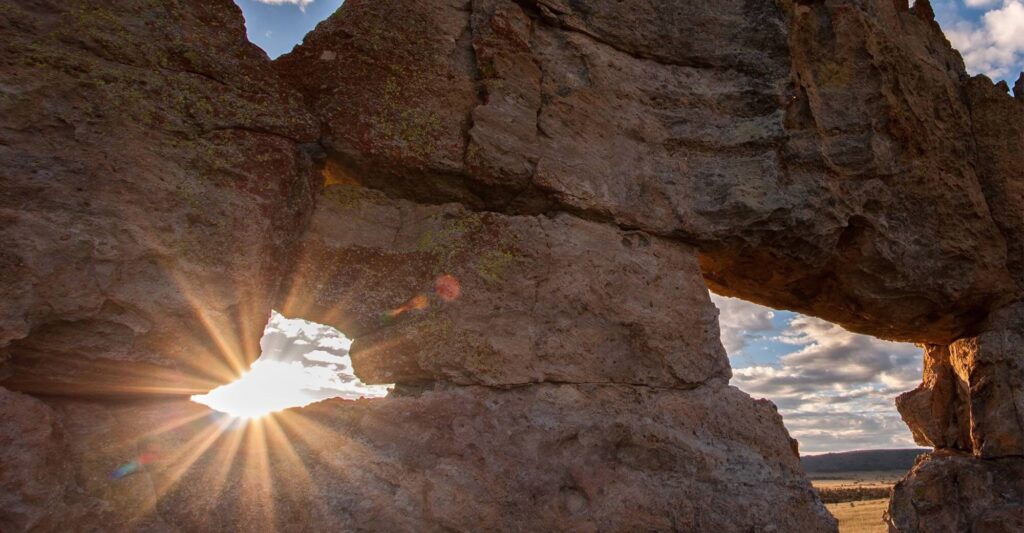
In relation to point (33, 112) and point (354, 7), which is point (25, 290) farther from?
point (354, 7)

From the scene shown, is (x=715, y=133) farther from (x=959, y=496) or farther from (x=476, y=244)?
(x=959, y=496)

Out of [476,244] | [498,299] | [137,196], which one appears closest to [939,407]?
[498,299]

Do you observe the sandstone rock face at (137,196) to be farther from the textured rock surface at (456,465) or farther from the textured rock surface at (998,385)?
the textured rock surface at (998,385)

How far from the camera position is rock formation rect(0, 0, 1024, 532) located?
10.1 ft

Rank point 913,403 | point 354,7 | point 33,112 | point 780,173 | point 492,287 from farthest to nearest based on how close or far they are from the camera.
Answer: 1. point 913,403
2. point 780,173
3. point 354,7
4. point 492,287
5. point 33,112

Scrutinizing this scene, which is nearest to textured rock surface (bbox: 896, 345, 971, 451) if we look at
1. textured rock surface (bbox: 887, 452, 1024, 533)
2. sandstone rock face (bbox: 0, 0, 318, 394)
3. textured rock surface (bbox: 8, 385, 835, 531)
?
textured rock surface (bbox: 887, 452, 1024, 533)

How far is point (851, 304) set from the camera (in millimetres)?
6074

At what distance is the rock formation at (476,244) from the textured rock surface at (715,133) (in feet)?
0.08

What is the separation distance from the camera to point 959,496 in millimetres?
6227

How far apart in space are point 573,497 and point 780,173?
10.1 feet

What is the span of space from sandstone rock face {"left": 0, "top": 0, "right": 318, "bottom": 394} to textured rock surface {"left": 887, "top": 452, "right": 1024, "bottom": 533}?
6543mm

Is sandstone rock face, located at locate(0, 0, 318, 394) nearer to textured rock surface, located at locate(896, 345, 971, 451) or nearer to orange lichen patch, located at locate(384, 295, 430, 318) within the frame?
orange lichen patch, located at locate(384, 295, 430, 318)

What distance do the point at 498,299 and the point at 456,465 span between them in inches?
42.1

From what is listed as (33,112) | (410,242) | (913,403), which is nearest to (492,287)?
(410,242)
